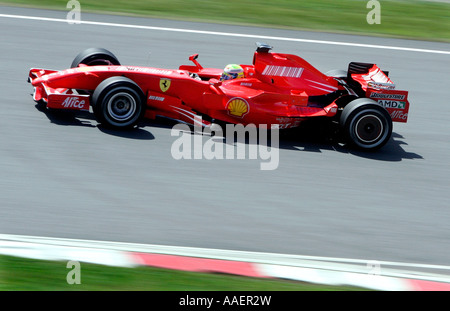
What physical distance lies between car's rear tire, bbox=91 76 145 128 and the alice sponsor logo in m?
0.19

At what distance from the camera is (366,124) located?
8438 mm

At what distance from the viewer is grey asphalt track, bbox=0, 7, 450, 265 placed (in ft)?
20.5

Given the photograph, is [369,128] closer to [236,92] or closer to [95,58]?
[236,92]

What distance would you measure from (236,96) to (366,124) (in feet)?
5.13

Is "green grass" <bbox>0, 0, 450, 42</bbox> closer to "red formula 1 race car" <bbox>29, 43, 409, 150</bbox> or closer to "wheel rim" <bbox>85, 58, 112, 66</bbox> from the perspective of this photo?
"wheel rim" <bbox>85, 58, 112, 66</bbox>

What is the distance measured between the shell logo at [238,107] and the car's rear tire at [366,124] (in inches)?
45.0

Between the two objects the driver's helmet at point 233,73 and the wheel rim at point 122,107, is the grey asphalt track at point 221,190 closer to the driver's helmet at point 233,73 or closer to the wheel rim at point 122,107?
the wheel rim at point 122,107

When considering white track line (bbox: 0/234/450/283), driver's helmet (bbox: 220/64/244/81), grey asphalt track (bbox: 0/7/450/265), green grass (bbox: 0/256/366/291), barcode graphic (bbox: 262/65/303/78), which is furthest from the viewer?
driver's helmet (bbox: 220/64/244/81)

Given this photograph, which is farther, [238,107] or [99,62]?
[99,62]

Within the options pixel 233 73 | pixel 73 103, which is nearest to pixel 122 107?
pixel 73 103

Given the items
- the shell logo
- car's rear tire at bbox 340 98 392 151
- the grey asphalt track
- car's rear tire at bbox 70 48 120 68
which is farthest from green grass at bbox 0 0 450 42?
car's rear tire at bbox 340 98 392 151
